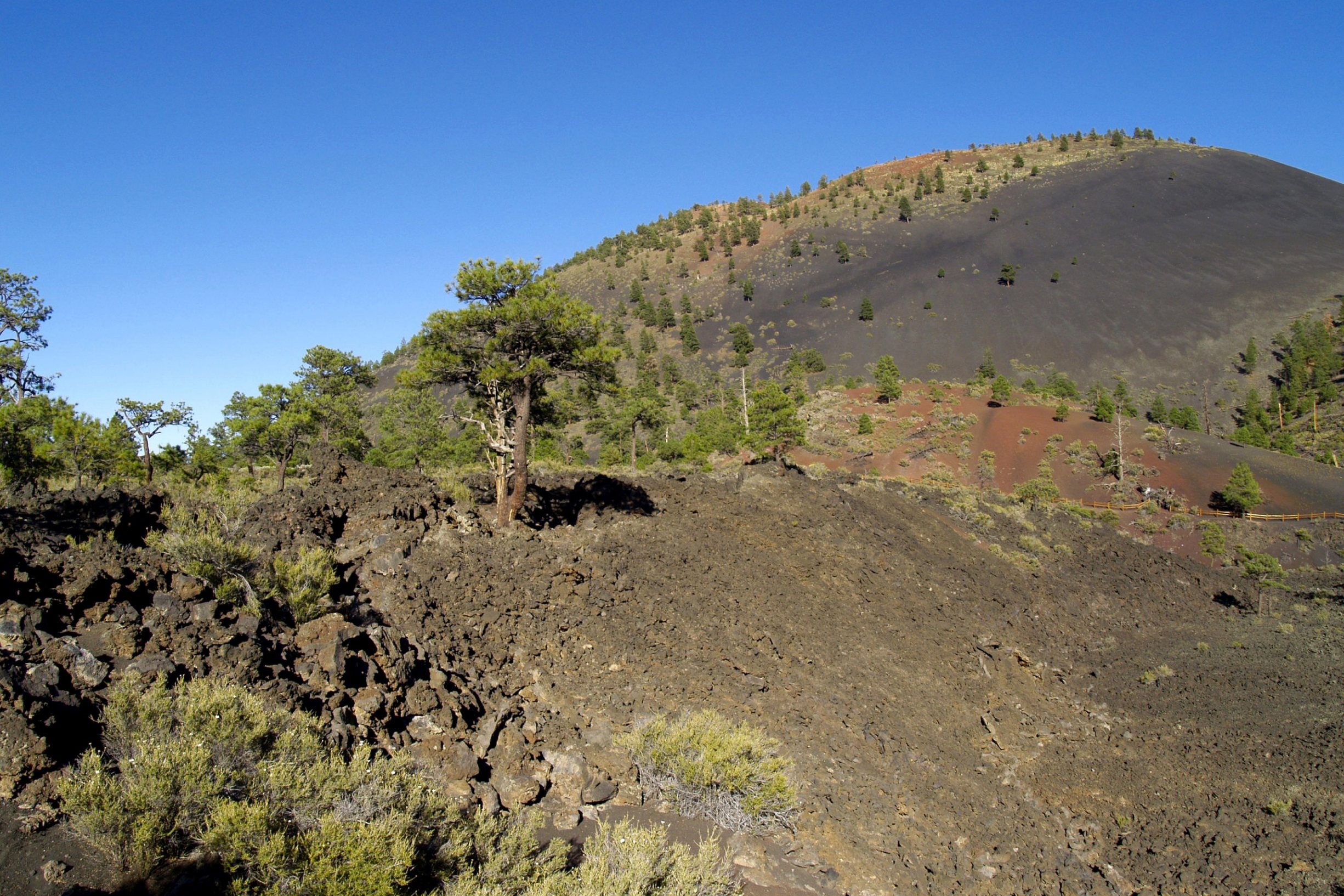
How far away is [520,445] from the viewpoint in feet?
44.7

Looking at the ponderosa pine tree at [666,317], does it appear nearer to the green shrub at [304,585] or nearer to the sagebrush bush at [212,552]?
the sagebrush bush at [212,552]

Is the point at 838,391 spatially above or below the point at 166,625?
above

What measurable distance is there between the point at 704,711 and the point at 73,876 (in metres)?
6.06

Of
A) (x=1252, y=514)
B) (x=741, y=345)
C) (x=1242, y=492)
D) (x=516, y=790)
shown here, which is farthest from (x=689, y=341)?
(x=516, y=790)

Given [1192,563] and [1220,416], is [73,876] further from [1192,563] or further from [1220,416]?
[1220,416]

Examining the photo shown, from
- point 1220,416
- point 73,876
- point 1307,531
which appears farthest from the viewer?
point 1220,416

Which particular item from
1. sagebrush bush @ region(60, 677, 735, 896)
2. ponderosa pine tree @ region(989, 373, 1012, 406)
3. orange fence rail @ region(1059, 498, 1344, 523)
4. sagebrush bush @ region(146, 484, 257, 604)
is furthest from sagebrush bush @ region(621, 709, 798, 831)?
ponderosa pine tree @ region(989, 373, 1012, 406)

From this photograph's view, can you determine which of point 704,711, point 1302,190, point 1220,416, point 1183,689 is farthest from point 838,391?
point 1302,190

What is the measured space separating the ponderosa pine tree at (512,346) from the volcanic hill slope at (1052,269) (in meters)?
57.2

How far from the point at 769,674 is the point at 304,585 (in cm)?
667

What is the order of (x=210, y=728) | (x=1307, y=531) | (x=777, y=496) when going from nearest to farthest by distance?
(x=210, y=728)
(x=777, y=496)
(x=1307, y=531)

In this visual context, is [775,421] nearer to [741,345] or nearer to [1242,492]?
[1242,492]

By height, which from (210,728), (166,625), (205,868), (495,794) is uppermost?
(166,625)

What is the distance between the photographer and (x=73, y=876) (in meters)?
4.39
